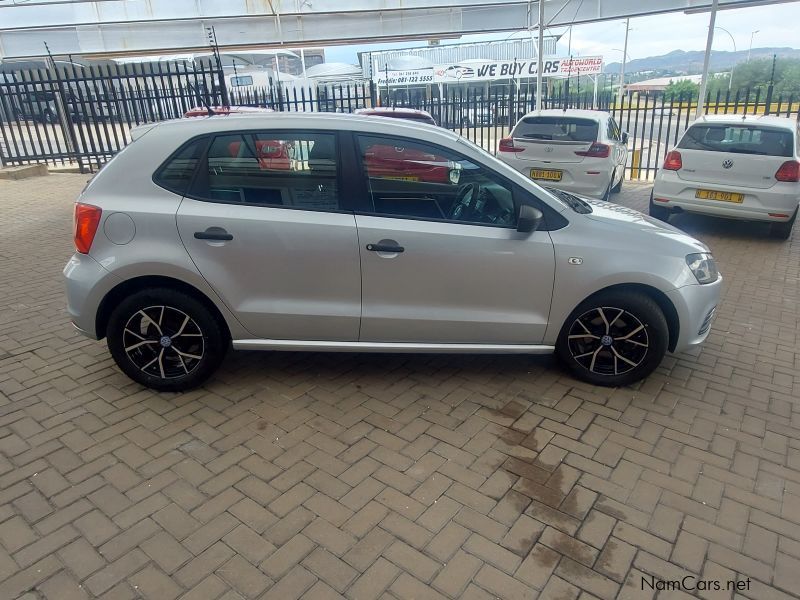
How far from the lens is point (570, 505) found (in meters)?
2.72

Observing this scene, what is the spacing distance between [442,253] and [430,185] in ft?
1.52

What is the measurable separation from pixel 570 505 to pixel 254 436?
5.85ft

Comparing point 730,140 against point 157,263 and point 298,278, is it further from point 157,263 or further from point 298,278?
point 157,263

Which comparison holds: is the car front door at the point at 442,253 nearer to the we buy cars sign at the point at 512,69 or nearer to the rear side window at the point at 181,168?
the rear side window at the point at 181,168

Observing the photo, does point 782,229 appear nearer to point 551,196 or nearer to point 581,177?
point 581,177

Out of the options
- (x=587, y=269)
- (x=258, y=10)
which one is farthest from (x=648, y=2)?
(x=587, y=269)

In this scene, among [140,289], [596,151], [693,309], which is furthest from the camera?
[596,151]

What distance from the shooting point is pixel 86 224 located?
3369mm

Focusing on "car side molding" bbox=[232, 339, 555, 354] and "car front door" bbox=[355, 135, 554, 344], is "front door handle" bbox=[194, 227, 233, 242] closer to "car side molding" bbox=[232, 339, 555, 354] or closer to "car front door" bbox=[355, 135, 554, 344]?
"car side molding" bbox=[232, 339, 555, 354]

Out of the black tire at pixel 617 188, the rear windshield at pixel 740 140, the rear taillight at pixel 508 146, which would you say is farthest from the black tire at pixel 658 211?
the rear taillight at pixel 508 146

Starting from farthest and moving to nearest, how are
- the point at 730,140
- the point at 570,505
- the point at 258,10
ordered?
the point at 258,10 < the point at 730,140 < the point at 570,505

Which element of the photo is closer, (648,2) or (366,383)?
(366,383)

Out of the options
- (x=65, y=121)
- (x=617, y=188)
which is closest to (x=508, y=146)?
(x=617, y=188)

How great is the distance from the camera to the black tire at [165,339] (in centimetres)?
345
